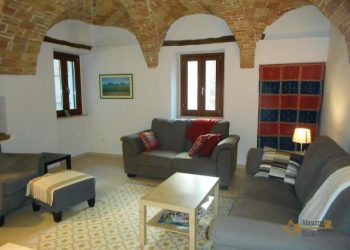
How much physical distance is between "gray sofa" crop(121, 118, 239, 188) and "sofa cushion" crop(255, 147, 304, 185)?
71 centimetres

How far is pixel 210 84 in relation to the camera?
16.5 ft

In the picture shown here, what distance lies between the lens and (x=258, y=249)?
156cm

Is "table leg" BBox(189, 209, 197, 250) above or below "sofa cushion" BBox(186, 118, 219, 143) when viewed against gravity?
below

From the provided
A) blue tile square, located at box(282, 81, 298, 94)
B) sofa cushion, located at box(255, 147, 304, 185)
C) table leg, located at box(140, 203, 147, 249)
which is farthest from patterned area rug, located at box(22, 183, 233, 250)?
blue tile square, located at box(282, 81, 298, 94)

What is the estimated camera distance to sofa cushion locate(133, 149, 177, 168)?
158 inches

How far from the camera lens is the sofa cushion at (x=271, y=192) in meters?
2.33

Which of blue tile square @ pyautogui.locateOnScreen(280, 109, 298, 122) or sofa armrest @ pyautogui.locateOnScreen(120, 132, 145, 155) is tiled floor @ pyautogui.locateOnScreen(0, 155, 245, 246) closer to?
sofa armrest @ pyautogui.locateOnScreen(120, 132, 145, 155)

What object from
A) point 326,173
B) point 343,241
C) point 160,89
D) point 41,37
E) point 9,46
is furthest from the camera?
point 160,89

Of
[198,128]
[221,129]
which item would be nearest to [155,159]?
[198,128]

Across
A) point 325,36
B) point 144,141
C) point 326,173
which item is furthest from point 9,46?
point 325,36

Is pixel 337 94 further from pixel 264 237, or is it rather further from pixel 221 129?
pixel 264 237

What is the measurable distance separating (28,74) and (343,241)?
4533 mm

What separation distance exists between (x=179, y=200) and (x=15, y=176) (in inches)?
75.0

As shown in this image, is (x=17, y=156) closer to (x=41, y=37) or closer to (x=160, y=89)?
(x=41, y=37)
